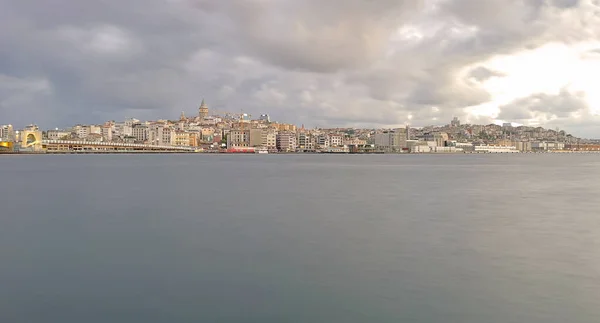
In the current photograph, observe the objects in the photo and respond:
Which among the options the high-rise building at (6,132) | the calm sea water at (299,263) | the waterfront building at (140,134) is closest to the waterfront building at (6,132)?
the high-rise building at (6,132)

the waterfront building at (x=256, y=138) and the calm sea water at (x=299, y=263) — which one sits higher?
the waterfront building at (x=256, y=138)

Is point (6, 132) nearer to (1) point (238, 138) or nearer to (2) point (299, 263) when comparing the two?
(1) point (238, 138)

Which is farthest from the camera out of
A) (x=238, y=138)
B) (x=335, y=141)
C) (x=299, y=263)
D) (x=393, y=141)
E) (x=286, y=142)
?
(x=393, y=141)

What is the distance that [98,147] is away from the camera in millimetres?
149875

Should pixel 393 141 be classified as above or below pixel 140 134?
below

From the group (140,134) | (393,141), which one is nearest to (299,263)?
(140,134)

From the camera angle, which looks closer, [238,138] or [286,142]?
[238,138]

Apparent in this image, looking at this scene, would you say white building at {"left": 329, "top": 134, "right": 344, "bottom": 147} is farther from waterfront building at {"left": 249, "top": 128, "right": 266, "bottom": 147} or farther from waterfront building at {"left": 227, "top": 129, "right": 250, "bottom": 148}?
waterfront building at {"left": 227, "top": 129, "right": 250, "bottom": 148}

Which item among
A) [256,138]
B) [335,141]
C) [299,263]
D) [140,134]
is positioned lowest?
[299,263]

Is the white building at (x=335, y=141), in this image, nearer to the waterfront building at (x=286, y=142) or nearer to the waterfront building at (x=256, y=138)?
the waterfront building at (x=286, y=142)

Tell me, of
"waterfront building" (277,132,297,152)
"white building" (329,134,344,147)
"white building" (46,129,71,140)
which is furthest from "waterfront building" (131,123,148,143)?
"white building" (329,134,344,147)

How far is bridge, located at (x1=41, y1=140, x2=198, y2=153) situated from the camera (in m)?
141

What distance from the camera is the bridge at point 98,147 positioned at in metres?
141

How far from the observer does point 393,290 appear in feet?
28.1
